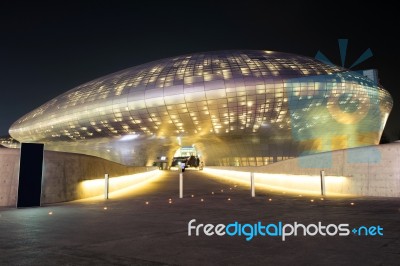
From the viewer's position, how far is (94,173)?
49.2ft

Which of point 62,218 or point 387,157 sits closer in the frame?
point 62,218

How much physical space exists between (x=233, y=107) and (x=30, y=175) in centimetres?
3906

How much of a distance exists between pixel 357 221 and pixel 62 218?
7000 millimetres

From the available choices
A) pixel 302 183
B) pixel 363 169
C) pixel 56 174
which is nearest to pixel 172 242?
pixel 56 174

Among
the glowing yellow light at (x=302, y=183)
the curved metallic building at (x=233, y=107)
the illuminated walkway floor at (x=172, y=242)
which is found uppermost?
the curved metallic building at (x=233, y=107)

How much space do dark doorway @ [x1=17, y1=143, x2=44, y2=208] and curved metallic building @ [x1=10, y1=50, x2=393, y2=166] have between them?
120 ft

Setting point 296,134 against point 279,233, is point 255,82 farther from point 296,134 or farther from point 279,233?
point 279,233

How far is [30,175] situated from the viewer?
1147 centimetres

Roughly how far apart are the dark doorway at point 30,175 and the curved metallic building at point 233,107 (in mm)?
36455

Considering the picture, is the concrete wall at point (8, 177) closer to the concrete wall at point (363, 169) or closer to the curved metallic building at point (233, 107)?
the concrete wall at point (363, 169)

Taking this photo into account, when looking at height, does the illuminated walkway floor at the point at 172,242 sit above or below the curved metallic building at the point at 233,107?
below

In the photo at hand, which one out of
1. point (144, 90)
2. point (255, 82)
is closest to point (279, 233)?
point (255, 82)

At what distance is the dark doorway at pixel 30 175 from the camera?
1108 centimetres

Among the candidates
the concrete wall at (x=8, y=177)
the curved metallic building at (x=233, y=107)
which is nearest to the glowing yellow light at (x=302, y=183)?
the concrete wall at (x=8, y=177)
